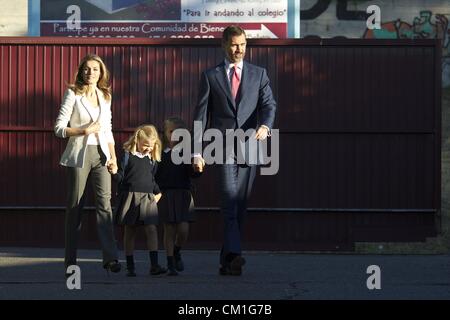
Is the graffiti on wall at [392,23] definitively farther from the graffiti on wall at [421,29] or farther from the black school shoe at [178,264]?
the black school shoe at [178,264]

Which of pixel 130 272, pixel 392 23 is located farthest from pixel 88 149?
pixel 392 23

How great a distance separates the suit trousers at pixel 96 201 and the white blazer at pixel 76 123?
0.05m

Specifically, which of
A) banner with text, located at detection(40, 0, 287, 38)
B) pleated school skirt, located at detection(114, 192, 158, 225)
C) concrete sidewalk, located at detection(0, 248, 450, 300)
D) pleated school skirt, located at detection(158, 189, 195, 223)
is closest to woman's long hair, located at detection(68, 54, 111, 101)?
pleated school skirt, located at detection(114, 192, 158, 225)

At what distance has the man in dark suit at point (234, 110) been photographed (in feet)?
31.2

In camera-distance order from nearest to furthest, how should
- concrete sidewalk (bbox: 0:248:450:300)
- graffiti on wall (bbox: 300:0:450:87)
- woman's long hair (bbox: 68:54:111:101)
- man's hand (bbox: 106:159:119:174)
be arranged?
1. concrete sidewalk (bbox: 0:248:450:300)
2. man's hand (bbox: 106:159:119:174)
3. woman's long hair (bbox: 68:54:111:101)
4. graffiti on wall (bbox: 300:0:450:87)

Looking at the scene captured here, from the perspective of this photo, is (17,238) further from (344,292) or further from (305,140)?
(344,292)

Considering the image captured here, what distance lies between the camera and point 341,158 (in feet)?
47.8

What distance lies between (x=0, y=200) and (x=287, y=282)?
6290mm

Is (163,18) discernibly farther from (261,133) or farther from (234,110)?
(261,133)

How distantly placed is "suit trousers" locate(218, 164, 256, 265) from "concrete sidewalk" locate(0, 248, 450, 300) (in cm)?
30

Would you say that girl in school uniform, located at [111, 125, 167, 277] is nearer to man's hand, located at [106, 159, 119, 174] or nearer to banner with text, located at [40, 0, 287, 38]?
man's hand, located at [106, 159, 119, 174]

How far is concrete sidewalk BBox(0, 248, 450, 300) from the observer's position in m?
8.41
